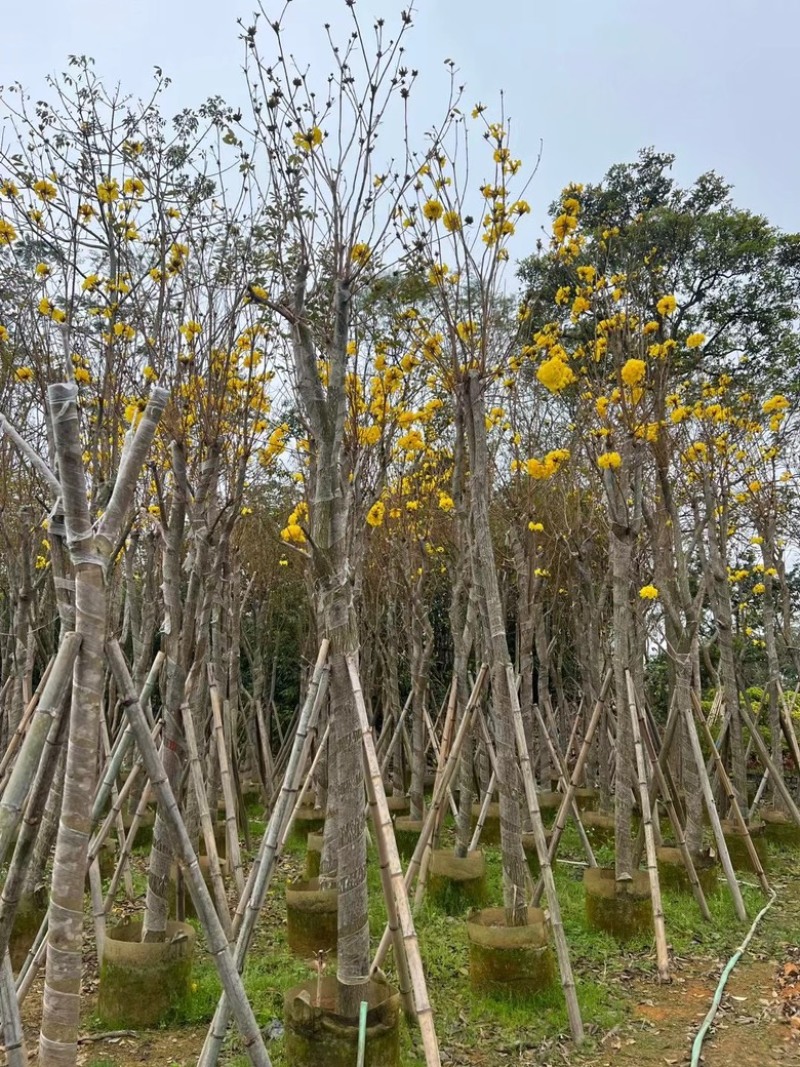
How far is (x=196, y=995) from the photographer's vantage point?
437 cm

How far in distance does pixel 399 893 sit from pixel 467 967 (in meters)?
2.22

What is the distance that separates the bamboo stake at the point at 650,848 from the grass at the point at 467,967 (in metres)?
0.17

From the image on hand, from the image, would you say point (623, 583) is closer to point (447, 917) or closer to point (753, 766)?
point (447, 917)

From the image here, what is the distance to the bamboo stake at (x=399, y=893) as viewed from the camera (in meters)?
A: 2.99

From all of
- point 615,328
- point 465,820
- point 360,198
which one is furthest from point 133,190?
point 465,820

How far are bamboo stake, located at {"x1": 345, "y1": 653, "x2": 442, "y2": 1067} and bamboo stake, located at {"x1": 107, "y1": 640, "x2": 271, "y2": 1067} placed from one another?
611 millimetres

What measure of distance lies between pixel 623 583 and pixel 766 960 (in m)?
2.73

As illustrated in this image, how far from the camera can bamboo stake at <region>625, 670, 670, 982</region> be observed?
501 centimetres

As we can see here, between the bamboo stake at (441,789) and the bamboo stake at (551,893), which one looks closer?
the bamboo stake at (551,893)

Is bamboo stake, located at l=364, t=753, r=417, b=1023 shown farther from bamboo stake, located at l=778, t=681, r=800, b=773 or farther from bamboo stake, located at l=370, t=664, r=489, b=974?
bamboo stake, located at l=778, t=681, r=800, b=773

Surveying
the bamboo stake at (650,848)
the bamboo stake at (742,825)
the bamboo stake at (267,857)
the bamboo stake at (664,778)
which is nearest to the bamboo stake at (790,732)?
the bamboo stake at (742,825)

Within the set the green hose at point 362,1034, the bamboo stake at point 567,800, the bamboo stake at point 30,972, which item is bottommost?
the green hose at point 362,1034

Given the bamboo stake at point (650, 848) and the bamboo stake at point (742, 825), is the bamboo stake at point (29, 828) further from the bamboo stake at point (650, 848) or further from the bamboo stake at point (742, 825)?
the bamboo stake at point (742, 825)

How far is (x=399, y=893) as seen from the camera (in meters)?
3.23
